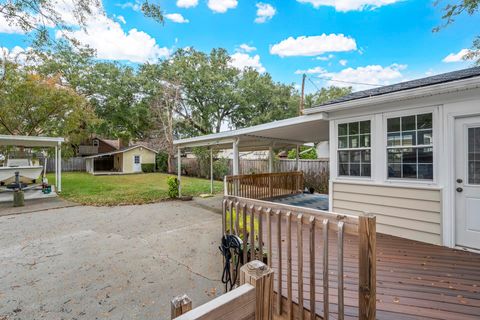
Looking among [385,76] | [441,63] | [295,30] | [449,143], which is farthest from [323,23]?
[449,143]

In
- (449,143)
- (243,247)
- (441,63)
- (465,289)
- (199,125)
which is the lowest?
(465,289)

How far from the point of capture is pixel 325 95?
2433 cm

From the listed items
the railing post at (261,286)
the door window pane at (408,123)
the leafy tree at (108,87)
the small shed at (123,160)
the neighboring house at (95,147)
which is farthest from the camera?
the neighboring house at (95,147)

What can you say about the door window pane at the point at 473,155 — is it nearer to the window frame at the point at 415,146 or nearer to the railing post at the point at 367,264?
the window frame at the point at 415,146

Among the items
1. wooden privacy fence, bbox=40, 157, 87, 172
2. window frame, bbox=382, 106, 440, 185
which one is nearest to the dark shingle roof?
window frame, bbox=382, 106, 440, 185

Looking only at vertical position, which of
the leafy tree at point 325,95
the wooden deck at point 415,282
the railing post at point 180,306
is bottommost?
the wooden deck at point 415,282

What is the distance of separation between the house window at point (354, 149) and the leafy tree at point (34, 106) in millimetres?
14645

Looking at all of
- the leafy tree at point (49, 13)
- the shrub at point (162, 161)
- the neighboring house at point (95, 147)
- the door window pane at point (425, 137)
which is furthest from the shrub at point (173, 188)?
the neighboring house at point (95, 147)

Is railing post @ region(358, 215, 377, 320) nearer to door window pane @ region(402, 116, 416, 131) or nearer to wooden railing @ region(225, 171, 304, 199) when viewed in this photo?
door window pane @ region(402, 116, 416, 131)

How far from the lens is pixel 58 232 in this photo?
5883 millimetres

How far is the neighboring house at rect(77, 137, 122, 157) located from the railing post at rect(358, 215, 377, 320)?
30273 mm

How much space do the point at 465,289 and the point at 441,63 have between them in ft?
49.3

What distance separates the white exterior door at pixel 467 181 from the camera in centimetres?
366

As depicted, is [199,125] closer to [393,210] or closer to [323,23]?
[323,23]
